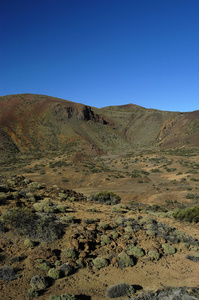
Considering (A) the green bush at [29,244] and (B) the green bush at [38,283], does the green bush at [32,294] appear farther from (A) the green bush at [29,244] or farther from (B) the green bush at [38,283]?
(A) the green bush at [29,244]

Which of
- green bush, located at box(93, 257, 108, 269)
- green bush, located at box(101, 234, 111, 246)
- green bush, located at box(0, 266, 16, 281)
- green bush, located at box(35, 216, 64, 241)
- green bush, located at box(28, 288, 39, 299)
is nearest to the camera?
green bush, located at box(28, 288, 39, 299)

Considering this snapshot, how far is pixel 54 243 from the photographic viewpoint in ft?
32.2

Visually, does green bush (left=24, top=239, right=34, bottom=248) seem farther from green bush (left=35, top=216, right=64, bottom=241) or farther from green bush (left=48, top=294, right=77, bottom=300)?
green bush (left=48, top=294, right=77, bottom=300)

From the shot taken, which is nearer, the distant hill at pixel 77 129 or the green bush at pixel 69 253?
the green bush at pixel 69 253

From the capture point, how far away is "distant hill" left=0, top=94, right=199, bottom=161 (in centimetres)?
8100

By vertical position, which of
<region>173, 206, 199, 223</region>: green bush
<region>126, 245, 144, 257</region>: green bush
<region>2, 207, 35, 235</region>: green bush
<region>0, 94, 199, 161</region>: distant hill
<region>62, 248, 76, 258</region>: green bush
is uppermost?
<region>0, 94, 199, 161</region>: distant hill

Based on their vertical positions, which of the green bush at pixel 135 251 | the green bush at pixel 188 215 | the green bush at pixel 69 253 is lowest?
the green bush at pixel 188 215

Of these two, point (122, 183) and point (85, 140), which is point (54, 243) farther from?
point (85, 140)

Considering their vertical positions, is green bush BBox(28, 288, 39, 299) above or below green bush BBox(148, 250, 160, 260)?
above

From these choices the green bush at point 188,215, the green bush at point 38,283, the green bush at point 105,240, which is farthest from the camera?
the green bush at point 188,215

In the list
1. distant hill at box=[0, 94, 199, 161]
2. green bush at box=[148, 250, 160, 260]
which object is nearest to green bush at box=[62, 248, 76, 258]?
green bush at box=[148, 250, 160, 260]

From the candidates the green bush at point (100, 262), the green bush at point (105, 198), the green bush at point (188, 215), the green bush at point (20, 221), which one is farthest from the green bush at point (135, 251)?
the green bush at point (105, 198)

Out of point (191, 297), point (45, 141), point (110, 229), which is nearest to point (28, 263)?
point (110, 229)

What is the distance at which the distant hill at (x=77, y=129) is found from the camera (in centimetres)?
8100
